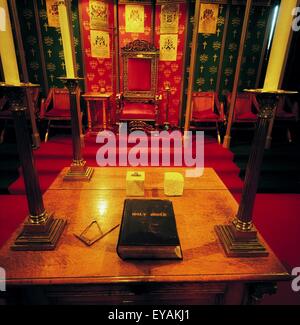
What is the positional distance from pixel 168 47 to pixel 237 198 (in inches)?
142

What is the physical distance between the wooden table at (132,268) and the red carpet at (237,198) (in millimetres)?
985

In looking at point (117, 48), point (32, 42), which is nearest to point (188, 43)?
point (117, 48)

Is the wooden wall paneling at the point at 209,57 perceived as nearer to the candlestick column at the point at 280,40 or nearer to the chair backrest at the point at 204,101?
the chair backrest at the point at 204,101

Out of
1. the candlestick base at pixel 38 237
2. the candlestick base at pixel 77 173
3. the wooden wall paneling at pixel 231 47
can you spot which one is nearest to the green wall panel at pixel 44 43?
the wooden wall paneling at pixel 231 47

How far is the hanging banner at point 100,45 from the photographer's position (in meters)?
4.93

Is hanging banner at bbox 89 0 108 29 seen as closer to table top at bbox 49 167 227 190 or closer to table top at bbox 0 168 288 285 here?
table top at bbox 49 167 227 190

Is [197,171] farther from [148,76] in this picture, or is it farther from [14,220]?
[148,76]

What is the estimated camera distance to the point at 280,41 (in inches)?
36.7

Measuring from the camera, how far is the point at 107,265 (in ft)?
3.36

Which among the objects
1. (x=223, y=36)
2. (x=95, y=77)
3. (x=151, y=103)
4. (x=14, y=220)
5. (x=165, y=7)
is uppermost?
(x=165, y=7)

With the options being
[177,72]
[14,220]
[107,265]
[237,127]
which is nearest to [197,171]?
[107,265]

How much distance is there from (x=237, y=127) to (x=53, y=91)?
3.93 metres

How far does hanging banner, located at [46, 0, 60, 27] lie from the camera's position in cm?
473

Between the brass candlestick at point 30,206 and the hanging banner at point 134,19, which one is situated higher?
the hanging banner at point 134,19
